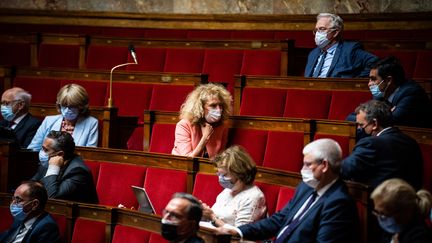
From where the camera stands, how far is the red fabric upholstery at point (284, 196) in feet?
4.37

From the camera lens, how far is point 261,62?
199 cm

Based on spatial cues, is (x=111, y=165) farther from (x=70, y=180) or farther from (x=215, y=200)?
(x=215, y=200)

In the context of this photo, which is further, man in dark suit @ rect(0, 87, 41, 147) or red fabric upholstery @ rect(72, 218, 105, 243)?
man in dark suit @ rect(0, 87, 41, 147)

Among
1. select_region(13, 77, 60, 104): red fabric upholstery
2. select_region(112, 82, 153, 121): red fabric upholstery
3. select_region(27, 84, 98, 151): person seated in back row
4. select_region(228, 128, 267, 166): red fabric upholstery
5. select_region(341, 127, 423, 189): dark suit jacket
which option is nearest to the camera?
select_region(341, 127, 423, 189): dark suit jacket

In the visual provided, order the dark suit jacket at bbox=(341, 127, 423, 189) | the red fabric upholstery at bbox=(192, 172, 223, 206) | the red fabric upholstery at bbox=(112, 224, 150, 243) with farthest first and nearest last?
1. the red fabric upholstery at bbox=(192, 172, 223, 206)
2. the red fabric upholstery at bbox=(112, 224, 150, 243)
3. the dark suit jacket at bbox=(341, 127, 423, 189)

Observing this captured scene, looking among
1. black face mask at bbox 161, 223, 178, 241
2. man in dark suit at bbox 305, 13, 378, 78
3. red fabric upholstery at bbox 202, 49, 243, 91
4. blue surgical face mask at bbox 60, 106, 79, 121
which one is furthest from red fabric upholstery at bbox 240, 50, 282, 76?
black face mask at bbox 161, 223, 178, 241

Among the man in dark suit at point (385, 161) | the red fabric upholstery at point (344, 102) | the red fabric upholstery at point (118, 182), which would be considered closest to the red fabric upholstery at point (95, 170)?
the red fabric upholstery at point (118, 182)

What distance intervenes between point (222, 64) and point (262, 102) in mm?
316

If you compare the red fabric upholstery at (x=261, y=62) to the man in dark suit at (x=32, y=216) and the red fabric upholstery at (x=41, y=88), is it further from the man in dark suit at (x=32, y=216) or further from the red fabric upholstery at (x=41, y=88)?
the man in dark suit at (x=32, y=216)

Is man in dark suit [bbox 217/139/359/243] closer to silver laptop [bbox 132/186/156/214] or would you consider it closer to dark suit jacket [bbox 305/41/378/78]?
silver laptop [bbox 132/186/156/214]

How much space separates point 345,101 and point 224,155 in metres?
0.40

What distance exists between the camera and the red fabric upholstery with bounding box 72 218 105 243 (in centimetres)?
142

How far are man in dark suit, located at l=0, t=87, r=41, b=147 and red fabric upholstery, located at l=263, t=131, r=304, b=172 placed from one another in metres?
0.56

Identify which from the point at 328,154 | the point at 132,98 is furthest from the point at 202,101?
the point at 328,154
